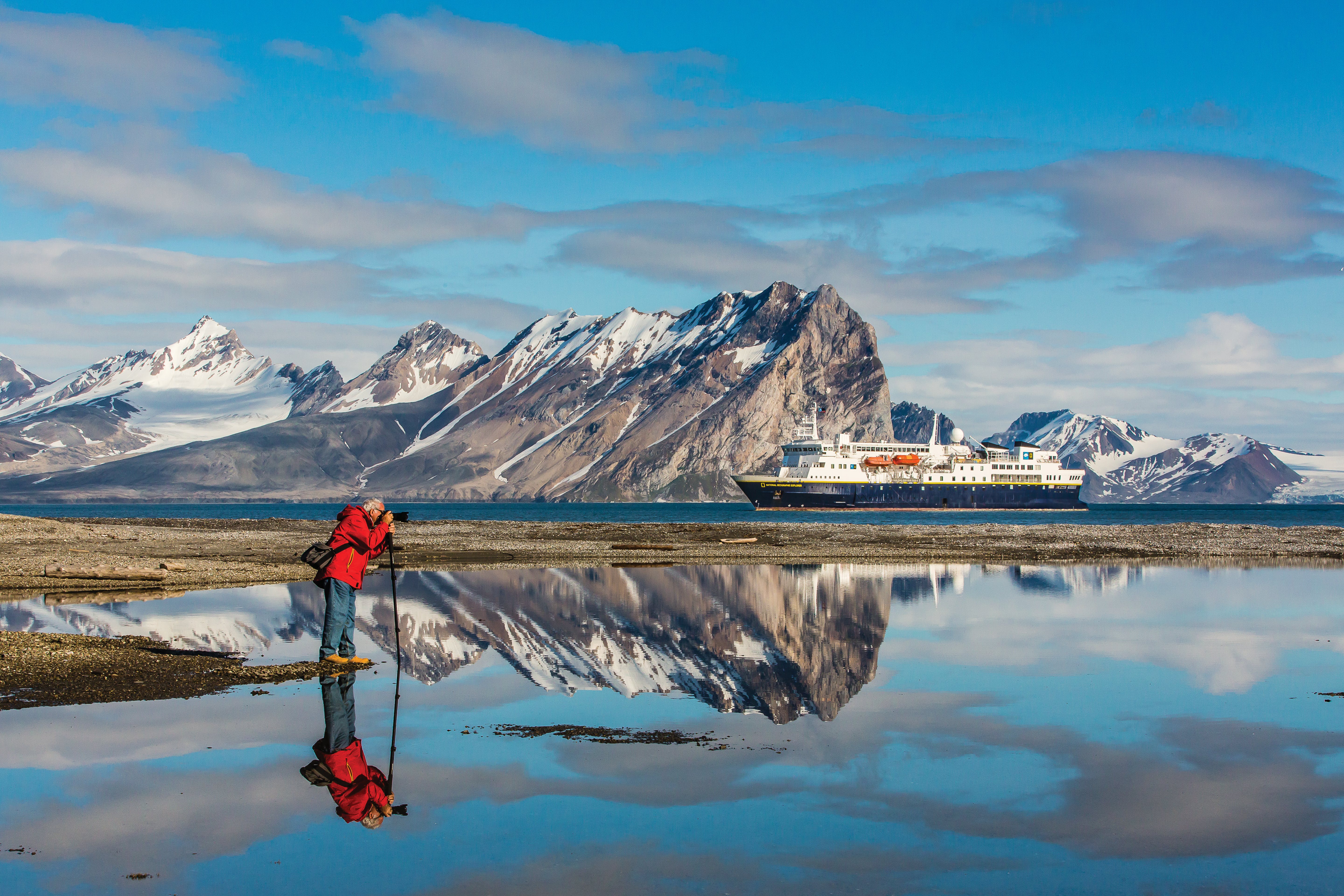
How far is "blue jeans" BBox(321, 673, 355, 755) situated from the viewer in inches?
441

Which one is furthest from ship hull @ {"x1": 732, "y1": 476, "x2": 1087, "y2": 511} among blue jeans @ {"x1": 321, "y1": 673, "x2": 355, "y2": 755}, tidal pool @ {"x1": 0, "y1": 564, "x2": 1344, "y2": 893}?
blue jeans @ {"x1": 321, "y1": 673, "x2": 355, "y2": 755}

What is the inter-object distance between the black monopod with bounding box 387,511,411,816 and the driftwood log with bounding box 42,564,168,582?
11.7m

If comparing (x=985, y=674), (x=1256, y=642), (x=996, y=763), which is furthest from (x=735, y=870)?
(x=1256, y=642)

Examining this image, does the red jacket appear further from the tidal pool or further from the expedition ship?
the expedition ship

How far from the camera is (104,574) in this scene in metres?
30.9

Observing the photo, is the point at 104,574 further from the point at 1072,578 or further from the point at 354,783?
the point at 1072,578

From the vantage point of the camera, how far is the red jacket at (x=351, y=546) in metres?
16.0

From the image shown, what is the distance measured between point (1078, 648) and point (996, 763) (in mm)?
8910

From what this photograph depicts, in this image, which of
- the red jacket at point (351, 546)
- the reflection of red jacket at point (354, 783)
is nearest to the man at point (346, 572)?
the red jacket at point (351, 546)

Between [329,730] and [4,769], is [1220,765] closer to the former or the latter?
[329,730]

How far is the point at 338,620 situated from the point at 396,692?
2.34 metres

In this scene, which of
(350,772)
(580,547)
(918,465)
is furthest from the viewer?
(918,465)

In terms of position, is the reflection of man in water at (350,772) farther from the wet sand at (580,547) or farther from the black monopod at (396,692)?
the wet sand at (580,547)

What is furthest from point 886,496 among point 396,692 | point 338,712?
point 338,712
